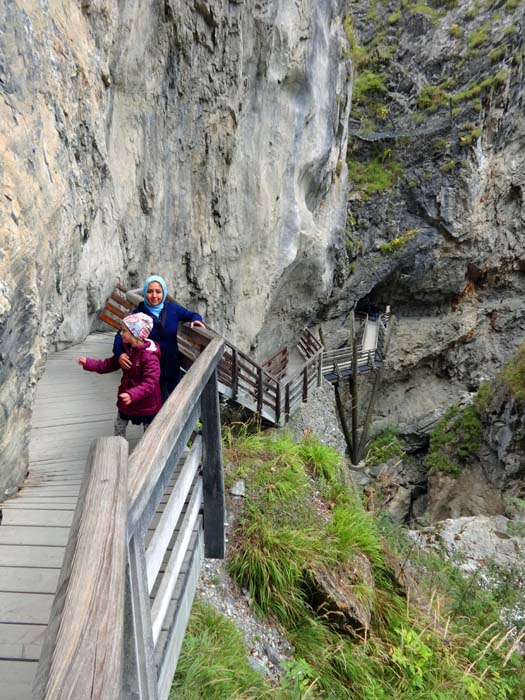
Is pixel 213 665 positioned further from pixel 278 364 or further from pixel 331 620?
pixel 278 364

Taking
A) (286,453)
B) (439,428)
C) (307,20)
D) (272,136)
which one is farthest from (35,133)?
(439,428)

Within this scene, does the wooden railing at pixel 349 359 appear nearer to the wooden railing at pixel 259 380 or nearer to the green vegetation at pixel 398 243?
the wooden railing at pixel 259 380

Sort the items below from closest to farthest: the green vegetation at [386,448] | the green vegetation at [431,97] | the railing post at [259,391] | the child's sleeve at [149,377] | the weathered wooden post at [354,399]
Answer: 1. the child's sleeve at [149,377]
2. the railing post at [259,391]
3. the weathered wooden post at [354,399]
4. the green vegetation at [386,448]
5. the green vegetation at [431,97]

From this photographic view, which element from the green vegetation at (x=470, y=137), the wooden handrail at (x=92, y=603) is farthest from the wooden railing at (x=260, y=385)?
the green vegetation at (x=470, y=137)

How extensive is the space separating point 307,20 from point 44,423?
387 inches

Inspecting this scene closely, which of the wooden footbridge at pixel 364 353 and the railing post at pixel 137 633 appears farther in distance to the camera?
the wooden footbridge at pixel 364 353

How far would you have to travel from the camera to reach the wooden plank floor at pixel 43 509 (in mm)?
1500

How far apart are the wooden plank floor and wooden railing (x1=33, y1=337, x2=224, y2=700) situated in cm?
47

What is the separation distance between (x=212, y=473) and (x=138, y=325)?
107cm

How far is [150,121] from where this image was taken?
5848mm

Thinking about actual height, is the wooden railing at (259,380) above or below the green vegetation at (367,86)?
below

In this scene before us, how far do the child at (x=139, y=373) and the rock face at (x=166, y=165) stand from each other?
0.53 metres

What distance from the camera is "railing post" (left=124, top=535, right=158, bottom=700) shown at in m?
0.93

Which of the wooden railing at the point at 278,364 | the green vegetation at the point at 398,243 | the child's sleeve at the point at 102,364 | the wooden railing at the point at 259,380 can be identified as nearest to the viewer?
the child's sleeve at the point at 102,364
